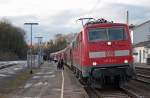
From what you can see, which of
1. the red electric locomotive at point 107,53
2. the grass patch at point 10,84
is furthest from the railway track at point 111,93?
the grass patch at point 10,84

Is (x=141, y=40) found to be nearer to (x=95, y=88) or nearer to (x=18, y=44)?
(x=18, y=44)

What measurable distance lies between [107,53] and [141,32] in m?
77.1

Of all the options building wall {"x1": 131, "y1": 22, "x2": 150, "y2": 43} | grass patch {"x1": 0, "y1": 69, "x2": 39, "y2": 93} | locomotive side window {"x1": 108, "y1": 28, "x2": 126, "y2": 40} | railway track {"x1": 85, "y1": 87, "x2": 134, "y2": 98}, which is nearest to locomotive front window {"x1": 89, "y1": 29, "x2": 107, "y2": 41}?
locomotive side window {"x1": 108, "y1": 28, "x2": 126, "y2": 40}

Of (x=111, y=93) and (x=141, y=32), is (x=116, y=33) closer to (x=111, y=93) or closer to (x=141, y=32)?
(x=111, y=93)

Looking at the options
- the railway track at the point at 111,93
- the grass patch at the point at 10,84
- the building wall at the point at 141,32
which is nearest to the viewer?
the railway track at the point at 111,93

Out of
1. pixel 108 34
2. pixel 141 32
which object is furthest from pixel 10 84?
pixel 141 32

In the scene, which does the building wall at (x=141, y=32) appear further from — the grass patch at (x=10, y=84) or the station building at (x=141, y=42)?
the grass patch at (x=10, y=84)

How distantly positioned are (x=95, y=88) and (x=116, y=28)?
3514mm

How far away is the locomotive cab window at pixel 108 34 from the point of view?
24188mm

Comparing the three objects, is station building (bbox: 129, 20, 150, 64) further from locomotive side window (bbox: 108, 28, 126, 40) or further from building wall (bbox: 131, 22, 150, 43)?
locomotive side window (bbox: 108, 28, 126, 40)

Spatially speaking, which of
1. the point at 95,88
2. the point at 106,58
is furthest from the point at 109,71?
the point at 95,88

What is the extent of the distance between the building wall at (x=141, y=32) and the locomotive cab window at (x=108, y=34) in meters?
70.0

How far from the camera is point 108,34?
2428cm

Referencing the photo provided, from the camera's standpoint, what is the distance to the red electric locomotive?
23.5 meters
